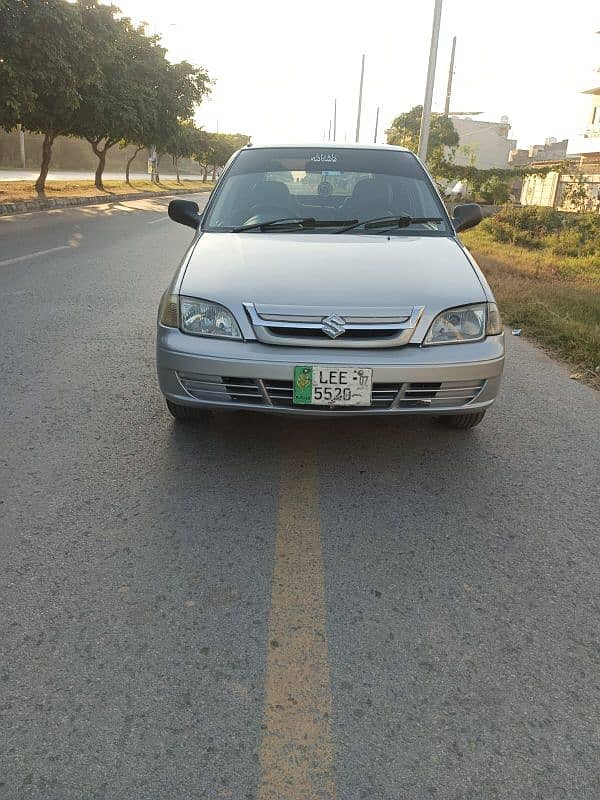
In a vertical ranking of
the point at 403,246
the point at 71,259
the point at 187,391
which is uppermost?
the point at 403,246

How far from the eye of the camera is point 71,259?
34.9 feet

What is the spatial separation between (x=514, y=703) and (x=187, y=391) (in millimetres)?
1984

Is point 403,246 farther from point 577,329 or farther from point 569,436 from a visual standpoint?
point 577,329

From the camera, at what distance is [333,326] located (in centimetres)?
318

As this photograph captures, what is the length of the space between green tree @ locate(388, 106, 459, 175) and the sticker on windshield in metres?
22.0

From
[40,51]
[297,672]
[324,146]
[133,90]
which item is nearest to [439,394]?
[297,672]

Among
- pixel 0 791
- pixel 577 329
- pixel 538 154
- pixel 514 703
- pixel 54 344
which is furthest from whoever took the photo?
pixel 538 154

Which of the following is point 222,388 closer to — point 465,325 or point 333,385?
point 333,385

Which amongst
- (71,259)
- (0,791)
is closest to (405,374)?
(0,791)

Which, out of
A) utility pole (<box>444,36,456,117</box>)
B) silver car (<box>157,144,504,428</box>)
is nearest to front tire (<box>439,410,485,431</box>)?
silver car (<box>157,144,504,428</box>)

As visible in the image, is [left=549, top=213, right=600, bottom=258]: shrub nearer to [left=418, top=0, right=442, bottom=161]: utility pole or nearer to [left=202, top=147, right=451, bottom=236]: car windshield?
[left=418, top=0, right=442, bottom=161]: utility pole

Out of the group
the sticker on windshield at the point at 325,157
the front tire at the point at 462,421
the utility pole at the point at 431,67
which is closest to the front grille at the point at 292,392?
the front tire at the point at 462,421

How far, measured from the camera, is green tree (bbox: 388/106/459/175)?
28497 millimetres

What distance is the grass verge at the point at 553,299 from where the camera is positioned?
6.35 m
